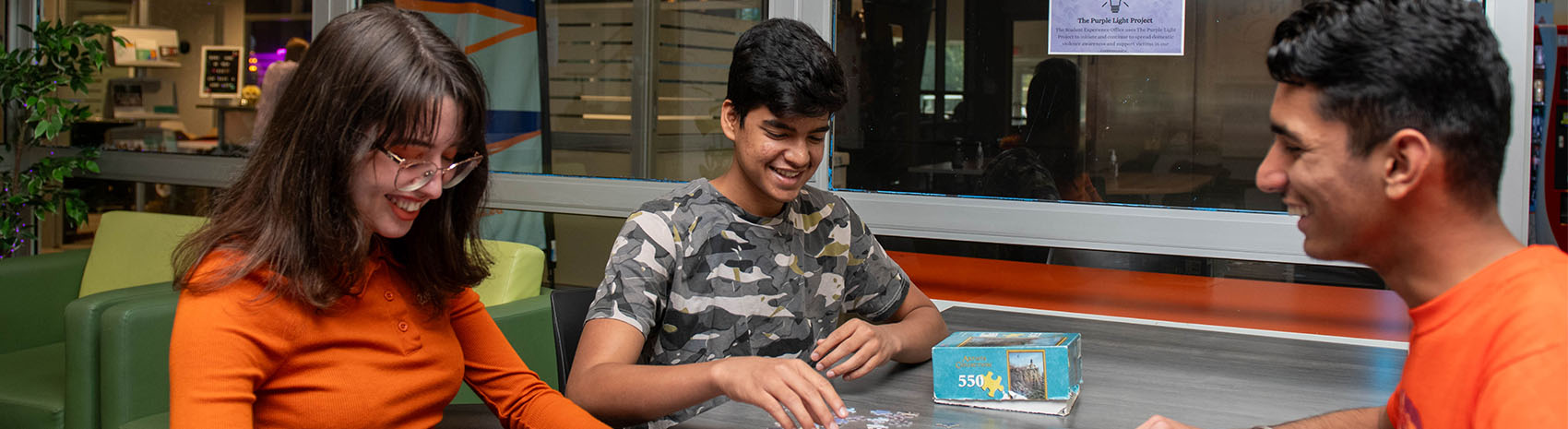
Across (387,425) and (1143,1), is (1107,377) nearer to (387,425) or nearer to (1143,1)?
(387,425)

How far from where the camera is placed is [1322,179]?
99 cm

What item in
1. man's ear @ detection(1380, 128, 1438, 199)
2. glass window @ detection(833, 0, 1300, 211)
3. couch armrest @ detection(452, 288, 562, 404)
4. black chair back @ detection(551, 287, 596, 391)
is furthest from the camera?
couch armrest @ detection(452, 288, 562, 404)

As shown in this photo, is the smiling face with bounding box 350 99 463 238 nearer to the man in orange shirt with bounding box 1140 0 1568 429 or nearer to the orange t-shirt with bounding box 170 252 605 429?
the orange t-shirt with bounding box 170 252 605 429

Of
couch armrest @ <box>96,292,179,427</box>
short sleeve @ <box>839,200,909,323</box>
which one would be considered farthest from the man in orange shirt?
couch armrest @ <box>96,292,179,427</box>

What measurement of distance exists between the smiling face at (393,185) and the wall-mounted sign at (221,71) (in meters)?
3.73

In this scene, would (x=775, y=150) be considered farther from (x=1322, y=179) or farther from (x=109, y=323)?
(x=109, y=323)

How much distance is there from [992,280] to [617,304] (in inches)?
69.4

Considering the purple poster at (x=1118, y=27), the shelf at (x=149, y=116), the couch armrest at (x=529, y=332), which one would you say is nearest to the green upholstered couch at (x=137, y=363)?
the couch armrest at (x=529, y=332)

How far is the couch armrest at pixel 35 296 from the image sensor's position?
139 inches

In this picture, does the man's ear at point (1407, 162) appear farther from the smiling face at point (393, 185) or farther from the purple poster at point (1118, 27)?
the purple poster at point (1118, 27)

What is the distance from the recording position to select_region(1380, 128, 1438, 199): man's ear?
91cm

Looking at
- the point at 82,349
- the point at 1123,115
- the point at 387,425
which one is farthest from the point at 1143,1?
the point at 82,349

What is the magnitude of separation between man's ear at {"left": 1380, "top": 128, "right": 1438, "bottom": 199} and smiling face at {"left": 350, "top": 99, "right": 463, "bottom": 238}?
0.97 meters

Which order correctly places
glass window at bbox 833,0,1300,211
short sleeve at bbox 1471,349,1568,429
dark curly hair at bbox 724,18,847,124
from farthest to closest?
glass window at bbox 833,0,1300,211 < dark curly hair at bbox 724,18,847,124 < short sleeve at bbox 1471,349,1568,429
